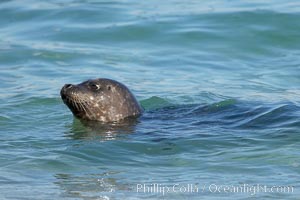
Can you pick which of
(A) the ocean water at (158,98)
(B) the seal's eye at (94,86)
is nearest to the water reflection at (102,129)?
(A) the ocean water at (158,98)

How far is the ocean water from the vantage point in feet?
25.2

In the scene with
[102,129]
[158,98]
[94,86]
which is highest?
[94,86]

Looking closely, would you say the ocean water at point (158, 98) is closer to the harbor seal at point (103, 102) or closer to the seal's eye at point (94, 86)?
the harbor seal at point (103, 102)

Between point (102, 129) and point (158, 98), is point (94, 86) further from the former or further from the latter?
point (158, 98)

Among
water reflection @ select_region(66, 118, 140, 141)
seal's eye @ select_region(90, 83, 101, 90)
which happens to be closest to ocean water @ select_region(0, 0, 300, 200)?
water reflection @ select_region(66, 118, 140, 141)

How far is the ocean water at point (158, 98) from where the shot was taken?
769 cm

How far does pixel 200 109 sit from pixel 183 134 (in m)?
1.14

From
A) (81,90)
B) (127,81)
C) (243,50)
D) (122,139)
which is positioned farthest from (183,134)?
(243,50)

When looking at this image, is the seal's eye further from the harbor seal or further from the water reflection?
the water reflection

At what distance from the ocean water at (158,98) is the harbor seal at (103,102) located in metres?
0.18

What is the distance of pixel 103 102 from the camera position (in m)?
9.91

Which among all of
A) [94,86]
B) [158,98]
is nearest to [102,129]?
[94,86]

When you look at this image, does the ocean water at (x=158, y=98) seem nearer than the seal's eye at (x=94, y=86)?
Yes

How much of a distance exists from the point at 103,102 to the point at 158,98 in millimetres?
1653
